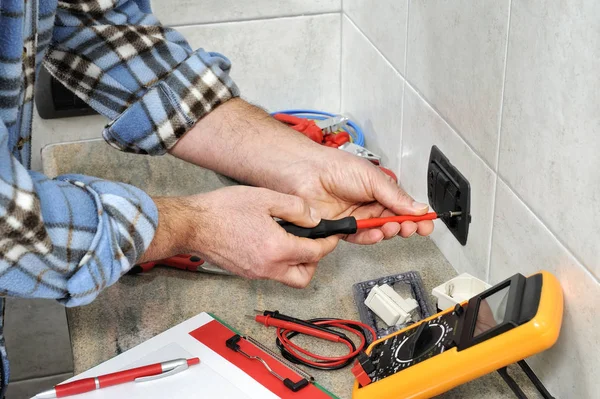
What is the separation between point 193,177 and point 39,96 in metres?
0.35

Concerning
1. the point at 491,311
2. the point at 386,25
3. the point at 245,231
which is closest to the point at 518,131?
the point at 491,311

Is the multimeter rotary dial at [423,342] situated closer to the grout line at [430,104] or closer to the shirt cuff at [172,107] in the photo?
the grout line at [430,104]

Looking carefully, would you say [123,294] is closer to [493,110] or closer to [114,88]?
[114,88]

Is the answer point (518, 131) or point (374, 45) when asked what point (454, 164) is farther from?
point (374, 45)

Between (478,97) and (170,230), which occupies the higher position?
(478,97)

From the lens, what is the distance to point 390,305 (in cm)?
89

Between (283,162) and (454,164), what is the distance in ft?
0.73

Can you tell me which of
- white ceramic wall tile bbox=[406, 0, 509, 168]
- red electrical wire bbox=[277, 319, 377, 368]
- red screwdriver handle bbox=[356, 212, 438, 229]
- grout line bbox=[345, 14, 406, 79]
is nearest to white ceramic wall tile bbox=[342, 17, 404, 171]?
grout line bbox=[345, 14, 406, 79]

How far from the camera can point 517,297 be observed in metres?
0.72

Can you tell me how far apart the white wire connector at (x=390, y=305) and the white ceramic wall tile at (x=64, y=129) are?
0.75 metres

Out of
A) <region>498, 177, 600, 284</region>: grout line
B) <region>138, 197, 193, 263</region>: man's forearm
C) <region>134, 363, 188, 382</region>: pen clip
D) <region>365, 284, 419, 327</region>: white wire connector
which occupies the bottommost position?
<region>134, 363, 188, 382</region>: pen clip

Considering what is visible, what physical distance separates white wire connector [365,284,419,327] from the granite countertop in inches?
1.4

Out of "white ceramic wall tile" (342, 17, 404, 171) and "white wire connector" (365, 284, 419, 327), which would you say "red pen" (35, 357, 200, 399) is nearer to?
"white wire connector" (365, 284, 419, 327)

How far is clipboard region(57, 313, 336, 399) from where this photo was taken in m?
0.80
